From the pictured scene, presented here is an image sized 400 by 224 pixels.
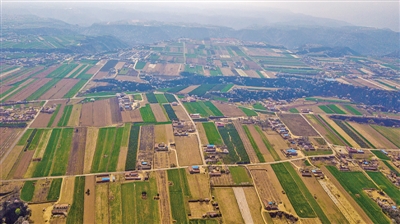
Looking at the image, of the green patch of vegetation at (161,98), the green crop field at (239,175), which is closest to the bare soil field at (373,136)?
the green crop field at (239,175)

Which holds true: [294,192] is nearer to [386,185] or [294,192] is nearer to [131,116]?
[386,185]

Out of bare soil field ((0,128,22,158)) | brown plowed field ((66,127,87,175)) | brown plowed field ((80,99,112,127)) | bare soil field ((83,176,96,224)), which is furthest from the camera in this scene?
brown plowed field ((80,99,112,127))

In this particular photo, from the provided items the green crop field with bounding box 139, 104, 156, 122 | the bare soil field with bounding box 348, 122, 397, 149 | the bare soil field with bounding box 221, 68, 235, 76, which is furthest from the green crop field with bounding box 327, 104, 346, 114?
the green crop field with bounding box 139, 104, 156, 122

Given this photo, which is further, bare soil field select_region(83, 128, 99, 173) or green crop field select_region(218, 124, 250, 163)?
green crop field select_region(218, 124, 250, 163)

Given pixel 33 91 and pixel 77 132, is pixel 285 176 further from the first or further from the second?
pixel 33 91

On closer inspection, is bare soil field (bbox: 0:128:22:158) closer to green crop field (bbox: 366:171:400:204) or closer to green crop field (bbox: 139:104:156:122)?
green crop field (bbox: 139:104:156:122)

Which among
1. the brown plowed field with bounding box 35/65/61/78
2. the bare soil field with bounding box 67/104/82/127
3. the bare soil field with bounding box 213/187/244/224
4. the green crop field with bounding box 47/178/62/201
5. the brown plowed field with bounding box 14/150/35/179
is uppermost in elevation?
the brown plowed field with bounding box 35/65/61/78

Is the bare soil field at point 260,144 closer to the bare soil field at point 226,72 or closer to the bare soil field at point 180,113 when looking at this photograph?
the bare soil field at point 180,113

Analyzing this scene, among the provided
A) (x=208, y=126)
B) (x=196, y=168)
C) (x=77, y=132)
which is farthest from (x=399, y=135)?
(x=77, y=132)
